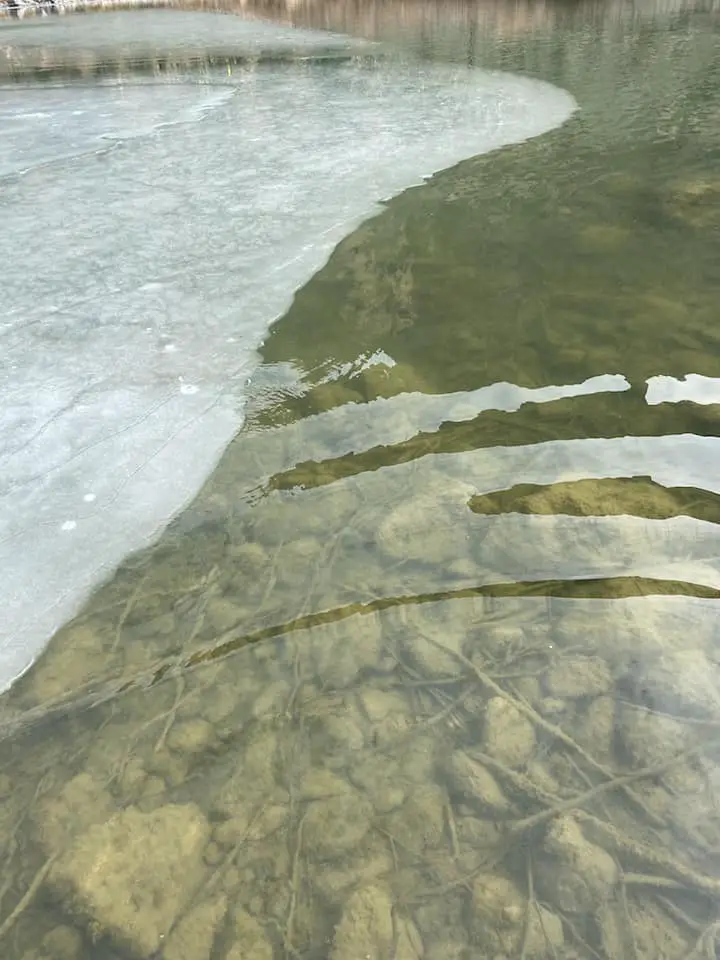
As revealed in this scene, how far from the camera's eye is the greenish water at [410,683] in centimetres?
133

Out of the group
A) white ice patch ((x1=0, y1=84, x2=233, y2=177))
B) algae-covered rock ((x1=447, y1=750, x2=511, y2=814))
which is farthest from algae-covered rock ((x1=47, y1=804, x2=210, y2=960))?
white ice patch ((x1=0, y1=84, x2=233, y2=177))

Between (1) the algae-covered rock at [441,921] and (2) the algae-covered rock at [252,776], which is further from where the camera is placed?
(2) the algae-covered rock at [252,776]

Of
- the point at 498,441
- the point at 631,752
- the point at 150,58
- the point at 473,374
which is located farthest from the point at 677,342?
the point at 150,58

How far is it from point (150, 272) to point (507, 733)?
3.30 meters

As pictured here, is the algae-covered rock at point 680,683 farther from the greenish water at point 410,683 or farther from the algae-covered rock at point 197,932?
the algae-covered rock at point 197,932

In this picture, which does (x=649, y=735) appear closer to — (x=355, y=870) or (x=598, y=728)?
(x=598, y=728)

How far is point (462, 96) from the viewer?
8016 mm

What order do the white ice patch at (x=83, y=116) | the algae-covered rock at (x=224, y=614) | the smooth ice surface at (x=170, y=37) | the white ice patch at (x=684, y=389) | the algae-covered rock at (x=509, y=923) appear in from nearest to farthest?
the algae-covered rock at (x=509, y=923) < the algae-covered rock at (x=224, y=614) < the white ice patch at (x=684, y=389) < the white ice patch at (x=83, y=116) < the smooth ice surface at (x=170, y=37)

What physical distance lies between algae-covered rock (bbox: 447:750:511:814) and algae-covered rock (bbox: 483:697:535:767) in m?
0.05

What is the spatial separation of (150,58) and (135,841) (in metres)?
13.7

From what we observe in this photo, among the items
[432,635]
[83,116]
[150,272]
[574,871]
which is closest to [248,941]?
[574,871]

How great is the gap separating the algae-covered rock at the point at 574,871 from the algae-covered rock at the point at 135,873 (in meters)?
0.69

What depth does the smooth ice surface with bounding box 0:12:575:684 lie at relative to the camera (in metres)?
2.32

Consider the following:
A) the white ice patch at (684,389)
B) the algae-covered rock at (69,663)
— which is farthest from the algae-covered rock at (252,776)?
the white ice patch at (684,389)
